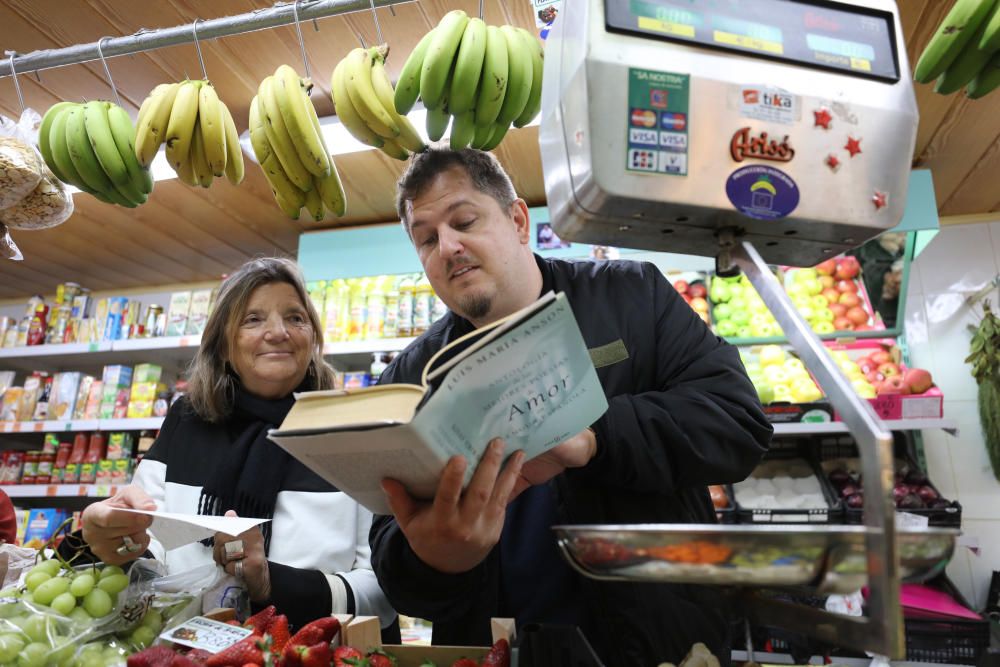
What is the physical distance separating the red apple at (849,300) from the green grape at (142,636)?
3.11m

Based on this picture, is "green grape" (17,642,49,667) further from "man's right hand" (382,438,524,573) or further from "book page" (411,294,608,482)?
"book page" (411,294,608,482)

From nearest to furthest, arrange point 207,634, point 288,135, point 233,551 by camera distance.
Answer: point 207,634 < point 233,551 < point 288,135

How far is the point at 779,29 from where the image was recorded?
28.3 inches

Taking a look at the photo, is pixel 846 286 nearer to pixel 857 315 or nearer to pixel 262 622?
pixel 857 315

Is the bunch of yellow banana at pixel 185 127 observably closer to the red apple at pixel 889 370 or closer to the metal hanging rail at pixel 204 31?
the metal hanging rail at pixel 204 31

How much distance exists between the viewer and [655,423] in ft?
3.54

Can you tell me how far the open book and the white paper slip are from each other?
0.34 m

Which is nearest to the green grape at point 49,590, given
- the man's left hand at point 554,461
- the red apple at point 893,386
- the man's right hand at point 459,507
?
the man's right hand at point 459,507

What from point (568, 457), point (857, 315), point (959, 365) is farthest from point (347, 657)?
point (959, 365)

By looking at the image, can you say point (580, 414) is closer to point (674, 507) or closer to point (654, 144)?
point (654, 144)

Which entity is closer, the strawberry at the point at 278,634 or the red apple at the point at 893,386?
the strawberry at the point at 278,634

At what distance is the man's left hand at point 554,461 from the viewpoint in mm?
964

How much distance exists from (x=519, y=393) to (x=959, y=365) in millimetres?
3777

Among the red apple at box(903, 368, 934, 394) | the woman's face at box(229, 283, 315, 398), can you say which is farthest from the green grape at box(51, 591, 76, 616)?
the red apple at box(903, 368, 934, 394)
